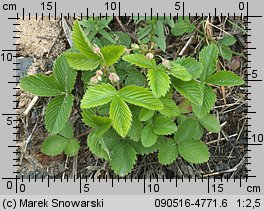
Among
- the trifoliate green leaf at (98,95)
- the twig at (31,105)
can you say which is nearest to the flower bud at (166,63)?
the trifoliate green leaf at (98,95)

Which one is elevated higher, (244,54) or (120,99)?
(244,54)

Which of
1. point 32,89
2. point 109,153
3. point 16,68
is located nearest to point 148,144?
point 109,153

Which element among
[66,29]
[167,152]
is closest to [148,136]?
[167,152]

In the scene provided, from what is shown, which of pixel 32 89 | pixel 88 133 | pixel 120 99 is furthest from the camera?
pixel 88 133

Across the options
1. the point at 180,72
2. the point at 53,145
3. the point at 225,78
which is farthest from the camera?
the point at 53,145

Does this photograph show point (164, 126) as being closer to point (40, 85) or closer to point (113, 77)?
point (113, 77)

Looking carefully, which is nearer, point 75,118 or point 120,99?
point 120,99

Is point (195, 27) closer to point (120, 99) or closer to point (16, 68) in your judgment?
point (120, 99)
